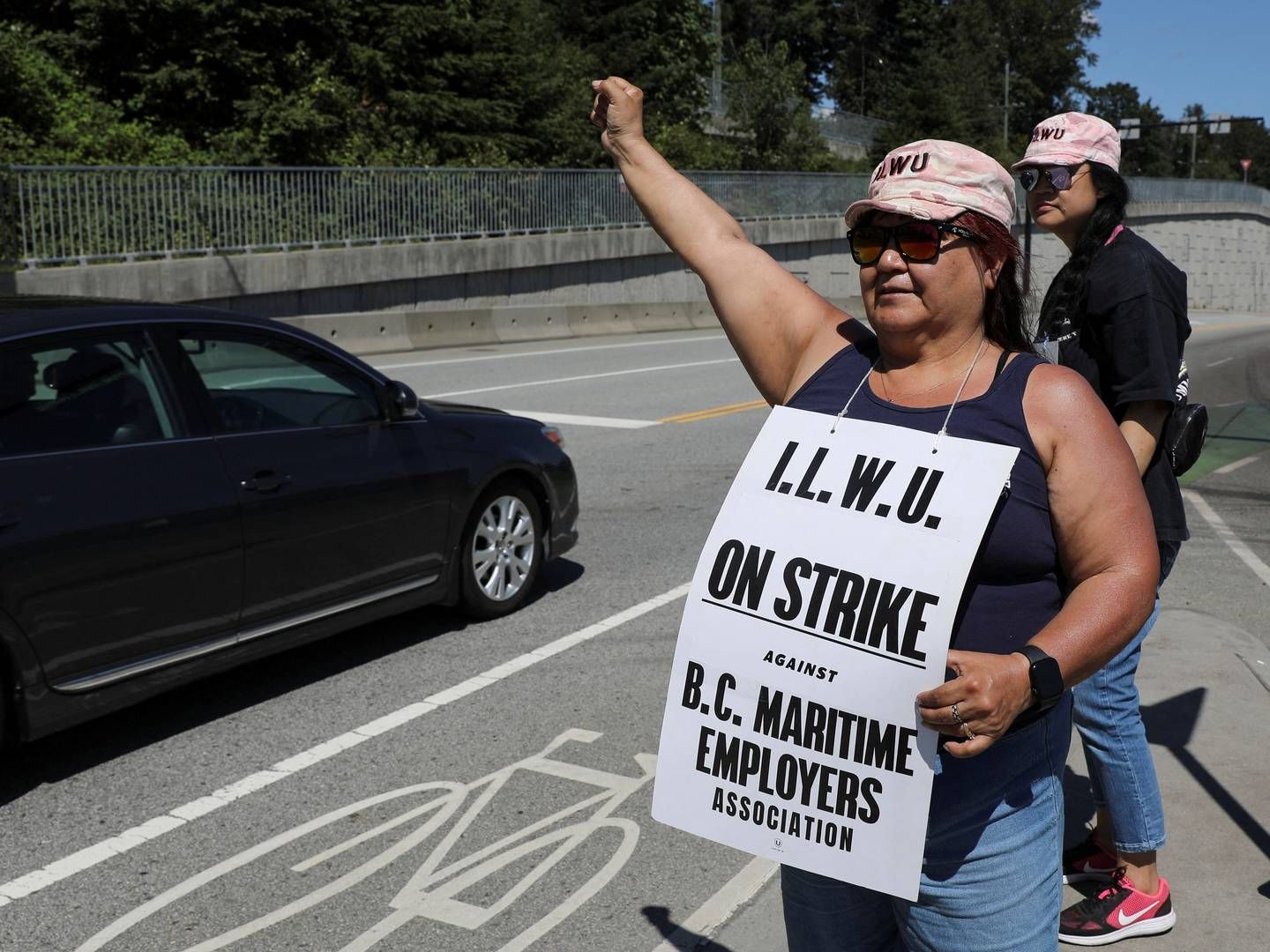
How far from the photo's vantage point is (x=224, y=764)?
477cm

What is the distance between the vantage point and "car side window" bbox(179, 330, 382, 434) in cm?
530

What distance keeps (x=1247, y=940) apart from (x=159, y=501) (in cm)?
367

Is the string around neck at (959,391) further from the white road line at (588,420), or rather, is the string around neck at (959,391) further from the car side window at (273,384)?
the white road line at (588,420)

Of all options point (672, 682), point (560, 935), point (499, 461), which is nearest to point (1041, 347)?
point (672, 682)

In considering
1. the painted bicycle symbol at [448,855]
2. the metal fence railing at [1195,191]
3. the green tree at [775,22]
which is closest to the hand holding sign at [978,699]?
the painted bicycle symbol at [448,855]

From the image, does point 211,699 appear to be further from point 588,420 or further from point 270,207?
point 270,207

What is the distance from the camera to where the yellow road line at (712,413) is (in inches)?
526

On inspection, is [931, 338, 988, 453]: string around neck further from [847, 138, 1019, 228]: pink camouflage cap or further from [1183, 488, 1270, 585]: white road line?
[1183, 488, 1270, 585]: white road line

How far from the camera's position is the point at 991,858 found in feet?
7.23

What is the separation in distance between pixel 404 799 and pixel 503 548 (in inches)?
90.2

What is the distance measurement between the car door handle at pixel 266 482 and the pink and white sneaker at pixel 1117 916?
10.6ft

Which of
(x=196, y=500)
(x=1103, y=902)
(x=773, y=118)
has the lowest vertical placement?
(x=1103, y=902)

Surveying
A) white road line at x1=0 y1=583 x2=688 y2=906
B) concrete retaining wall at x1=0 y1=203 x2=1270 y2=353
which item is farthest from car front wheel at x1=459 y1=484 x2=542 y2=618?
concrete retaining wall at x1=0 y1=203 x2=1270 y2=353

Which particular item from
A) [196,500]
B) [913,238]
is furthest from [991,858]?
[196,500]
